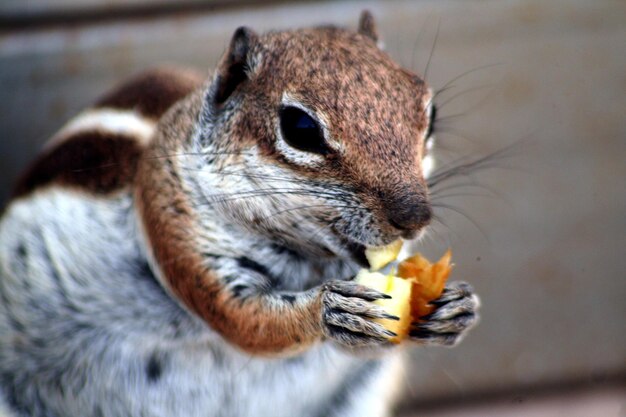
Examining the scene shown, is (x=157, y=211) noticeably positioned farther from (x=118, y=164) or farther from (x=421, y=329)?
(x=421, y=329)

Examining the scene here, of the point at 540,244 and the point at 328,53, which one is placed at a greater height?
the point at 540,244

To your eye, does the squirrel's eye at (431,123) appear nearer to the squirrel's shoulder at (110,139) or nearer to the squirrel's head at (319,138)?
the squirrel's head at (319,138)

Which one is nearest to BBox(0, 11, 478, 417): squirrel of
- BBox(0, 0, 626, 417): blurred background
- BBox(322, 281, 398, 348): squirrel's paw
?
BBox(322, 281, 398, 348): squirrel's paw

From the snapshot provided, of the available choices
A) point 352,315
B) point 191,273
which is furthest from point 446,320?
point 191,273

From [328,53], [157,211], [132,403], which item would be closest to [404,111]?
[328,53]

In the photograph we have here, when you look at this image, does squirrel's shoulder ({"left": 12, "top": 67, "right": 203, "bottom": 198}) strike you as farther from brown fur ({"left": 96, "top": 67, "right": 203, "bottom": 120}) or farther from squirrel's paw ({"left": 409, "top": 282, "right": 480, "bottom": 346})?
squirrel's paw ({"left": 409, "top": 282, "right": 480, "bottom": 346})
